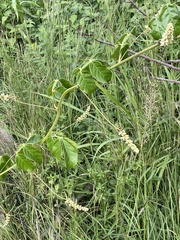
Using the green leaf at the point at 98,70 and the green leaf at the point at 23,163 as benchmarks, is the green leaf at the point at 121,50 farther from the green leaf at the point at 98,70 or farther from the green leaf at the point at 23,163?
the green leaf at the point at 23,163

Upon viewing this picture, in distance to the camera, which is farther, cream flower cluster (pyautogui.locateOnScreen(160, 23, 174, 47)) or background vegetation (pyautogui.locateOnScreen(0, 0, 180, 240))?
background vegetation (pyautogui.locateOnScreen(0, 0, 180, 240))

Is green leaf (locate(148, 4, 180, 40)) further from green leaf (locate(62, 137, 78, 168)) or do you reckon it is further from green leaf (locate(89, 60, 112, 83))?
green leaf (locate(62, 137, 78, 168))

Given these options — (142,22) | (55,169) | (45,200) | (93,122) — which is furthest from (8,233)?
(142,22)

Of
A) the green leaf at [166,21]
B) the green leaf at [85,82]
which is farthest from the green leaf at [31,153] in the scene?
the green leaf at [166,21]

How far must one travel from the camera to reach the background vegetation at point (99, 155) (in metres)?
1.83

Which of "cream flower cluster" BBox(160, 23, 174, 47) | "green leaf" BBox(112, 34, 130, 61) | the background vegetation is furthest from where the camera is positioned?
the background vegetation

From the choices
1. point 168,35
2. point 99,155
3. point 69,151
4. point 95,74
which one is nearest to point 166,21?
point 168,35

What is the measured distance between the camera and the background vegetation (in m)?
1.83

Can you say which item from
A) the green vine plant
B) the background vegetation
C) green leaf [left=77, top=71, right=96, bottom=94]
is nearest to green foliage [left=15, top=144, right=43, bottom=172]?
the green vine plant

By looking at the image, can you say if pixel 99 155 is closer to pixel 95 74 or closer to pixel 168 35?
pixel 95 74

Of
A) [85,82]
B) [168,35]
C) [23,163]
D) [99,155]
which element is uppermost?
[168,35]

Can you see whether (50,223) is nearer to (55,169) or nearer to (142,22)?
(55,169)

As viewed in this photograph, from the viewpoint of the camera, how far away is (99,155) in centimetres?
212

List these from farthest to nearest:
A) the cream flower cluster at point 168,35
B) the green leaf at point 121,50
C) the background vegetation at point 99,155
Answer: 1. the background vegetation at point 99,155
2. the green leaf at point 121,50
3. the cream flower cluster at point 168,35
